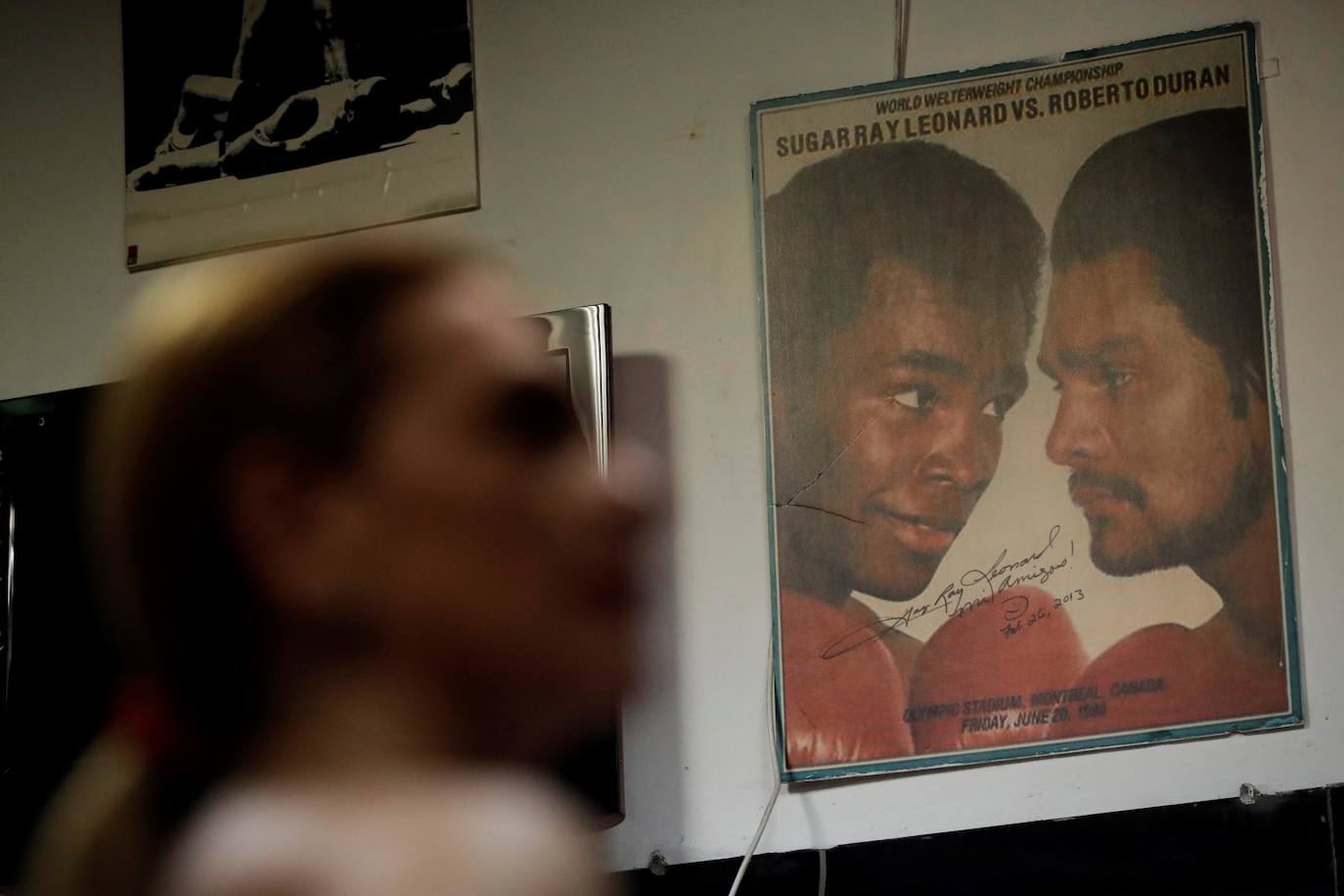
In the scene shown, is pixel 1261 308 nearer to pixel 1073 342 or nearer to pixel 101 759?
pixel 1073 342

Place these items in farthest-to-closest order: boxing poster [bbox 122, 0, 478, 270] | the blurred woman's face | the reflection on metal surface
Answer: boxing poster [bbox 122, 0, 478, 270] < the reflection on metal surface < the blurred woman's face

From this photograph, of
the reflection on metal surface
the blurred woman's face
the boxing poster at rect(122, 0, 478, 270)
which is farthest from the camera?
the boxing poster at rect(122, 0, 478, 270)

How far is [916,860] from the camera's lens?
1.44 meters

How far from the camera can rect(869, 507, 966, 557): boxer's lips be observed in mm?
1486

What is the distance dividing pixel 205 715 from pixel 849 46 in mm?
1445

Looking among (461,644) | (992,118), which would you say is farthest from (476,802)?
(992,118)

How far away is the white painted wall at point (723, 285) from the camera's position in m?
1.44

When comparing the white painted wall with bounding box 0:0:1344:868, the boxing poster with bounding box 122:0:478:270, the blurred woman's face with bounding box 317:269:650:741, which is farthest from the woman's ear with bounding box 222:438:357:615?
the boxing poster with bounding box 122:0:478:270

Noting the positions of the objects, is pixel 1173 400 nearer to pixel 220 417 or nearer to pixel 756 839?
pixel 756 839

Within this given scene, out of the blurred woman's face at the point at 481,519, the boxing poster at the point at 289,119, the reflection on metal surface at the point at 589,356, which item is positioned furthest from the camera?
the boxing poster at the point at 289,119

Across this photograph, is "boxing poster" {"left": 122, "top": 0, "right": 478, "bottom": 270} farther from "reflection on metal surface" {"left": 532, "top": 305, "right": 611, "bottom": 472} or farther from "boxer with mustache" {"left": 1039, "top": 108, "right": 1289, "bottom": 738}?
"boxer with mustache" {"left": 1039, "top": 108, "right": 1289, "bottom": 738}
